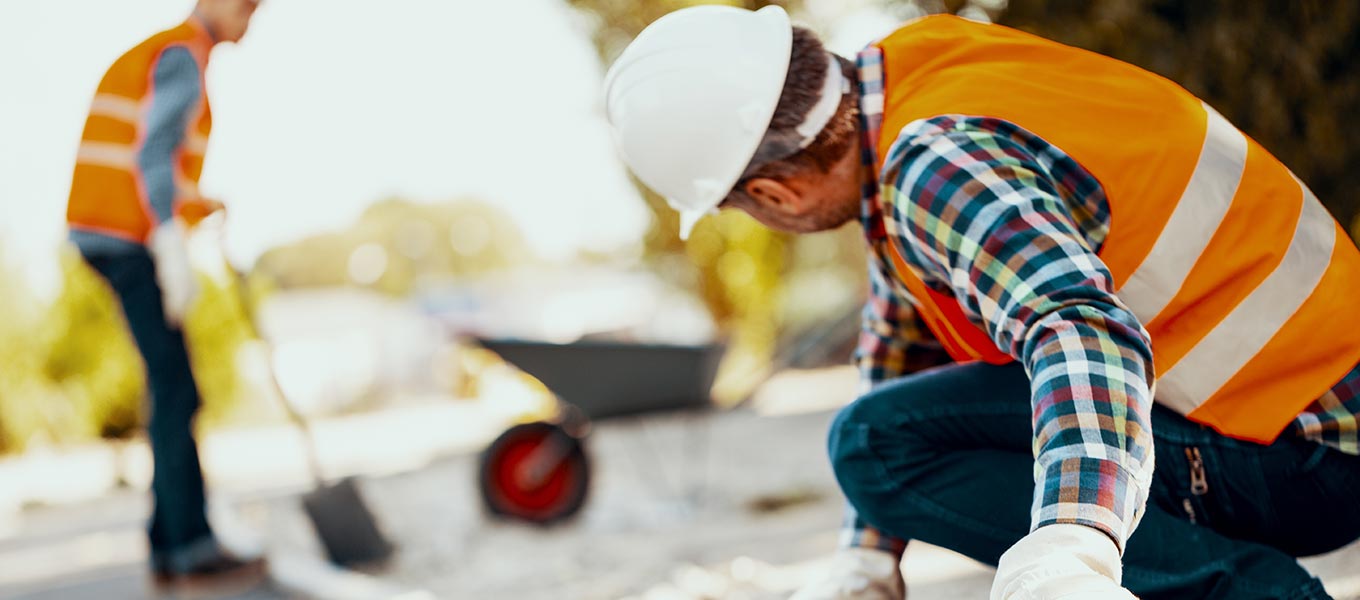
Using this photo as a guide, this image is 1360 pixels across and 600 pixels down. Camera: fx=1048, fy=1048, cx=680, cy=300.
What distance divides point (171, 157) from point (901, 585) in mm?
2131

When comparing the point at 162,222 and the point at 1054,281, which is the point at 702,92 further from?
the point at 162,222

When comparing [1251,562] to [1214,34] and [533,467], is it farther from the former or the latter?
[533,467]

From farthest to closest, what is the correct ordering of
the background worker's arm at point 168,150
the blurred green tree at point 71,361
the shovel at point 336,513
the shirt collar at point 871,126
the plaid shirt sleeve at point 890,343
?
1. the blurred green tree at point 71,361
2. the shovel at point 336,513
3. the background worker's arm at point 168,150
4. the plaid shirt sleeve at point 890,343
5. the shirt collar at point 871,126

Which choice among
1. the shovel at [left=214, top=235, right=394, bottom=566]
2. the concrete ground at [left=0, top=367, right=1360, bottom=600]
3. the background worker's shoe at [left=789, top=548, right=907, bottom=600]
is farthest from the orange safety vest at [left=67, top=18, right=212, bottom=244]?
the background worker's shoe at [left=789, top=548, right=907, bottom=600]

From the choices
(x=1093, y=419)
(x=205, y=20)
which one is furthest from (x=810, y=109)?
(x=205, y=20)

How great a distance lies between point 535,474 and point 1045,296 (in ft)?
10.4

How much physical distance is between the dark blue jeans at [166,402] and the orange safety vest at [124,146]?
100 millimetres

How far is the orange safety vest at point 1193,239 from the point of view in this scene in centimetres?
110

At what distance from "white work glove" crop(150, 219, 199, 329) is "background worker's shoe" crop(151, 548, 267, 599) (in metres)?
0.70

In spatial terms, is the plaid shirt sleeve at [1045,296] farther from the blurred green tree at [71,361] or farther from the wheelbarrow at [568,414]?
the blurred green tree at [71,361]

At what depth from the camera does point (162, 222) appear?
2.67 metres

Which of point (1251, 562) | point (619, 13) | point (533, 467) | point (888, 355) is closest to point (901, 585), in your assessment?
point (888, 355)

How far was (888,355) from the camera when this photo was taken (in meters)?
1.64

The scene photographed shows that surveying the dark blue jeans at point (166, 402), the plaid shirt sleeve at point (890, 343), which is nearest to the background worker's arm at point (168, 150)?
the dark blue jeans at point (166, 402)
